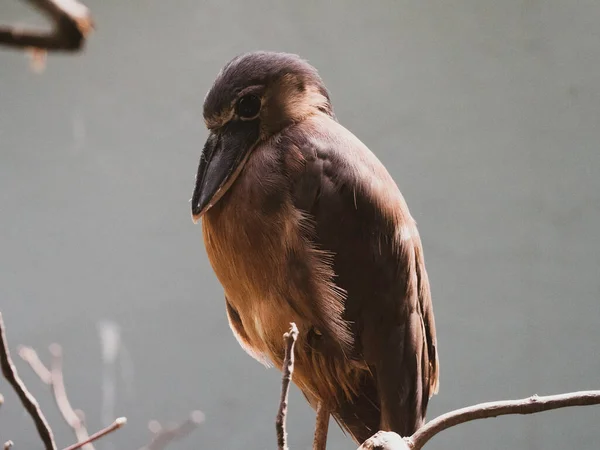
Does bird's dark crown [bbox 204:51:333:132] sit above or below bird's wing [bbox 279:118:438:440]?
above

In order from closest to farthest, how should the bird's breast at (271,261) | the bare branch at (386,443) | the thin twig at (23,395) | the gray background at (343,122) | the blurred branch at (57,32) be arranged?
the blurred branch at (57,32) → the thin twig at (23,395) → the bare branch at (386,443) → the bird's breast at (271,261) → the gray background at (343,122)

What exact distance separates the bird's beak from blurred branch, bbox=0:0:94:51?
645mm

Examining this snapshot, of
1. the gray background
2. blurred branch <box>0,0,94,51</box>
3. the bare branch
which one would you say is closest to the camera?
blurred branch <box>0,0,94,51</box>

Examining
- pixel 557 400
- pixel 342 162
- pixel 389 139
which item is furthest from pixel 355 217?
pixel 389 139

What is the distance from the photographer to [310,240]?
0.78 metres

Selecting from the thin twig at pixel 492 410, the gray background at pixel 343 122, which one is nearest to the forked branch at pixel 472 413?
the thin twig at pixel 492 410

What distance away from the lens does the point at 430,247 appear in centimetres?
183

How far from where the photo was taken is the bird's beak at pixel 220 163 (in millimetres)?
808

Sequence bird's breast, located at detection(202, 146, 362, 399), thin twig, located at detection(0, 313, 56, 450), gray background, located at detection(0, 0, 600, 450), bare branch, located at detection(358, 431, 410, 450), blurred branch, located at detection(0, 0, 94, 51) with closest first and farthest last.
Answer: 1. blurred branch, located at detection(0, 0, 94, 51)
2. thin twig, located at detection(0, 313, 56, 450)
3. bare branch, located at detection(358, 431, 410, 450)
4. bird's breast, located at detection(202, 146, 362, 399)
5. gray background, located at detection(0, 0, 600, 450)

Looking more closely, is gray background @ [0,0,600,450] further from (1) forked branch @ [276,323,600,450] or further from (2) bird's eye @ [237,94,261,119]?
(1) forked branch @ [276,323,600,450]

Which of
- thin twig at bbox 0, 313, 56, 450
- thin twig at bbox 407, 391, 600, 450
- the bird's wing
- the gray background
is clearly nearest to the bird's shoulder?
the bird's wing

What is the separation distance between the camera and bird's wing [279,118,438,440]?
0.80m

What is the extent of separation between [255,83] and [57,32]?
0.71 metres

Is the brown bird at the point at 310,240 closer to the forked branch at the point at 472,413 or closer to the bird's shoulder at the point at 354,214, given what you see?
the bird's shoulder at the point at 354,214
